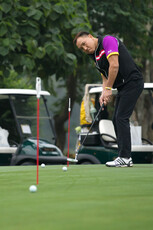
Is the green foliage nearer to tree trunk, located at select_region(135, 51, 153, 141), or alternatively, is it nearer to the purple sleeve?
the purple sleeve

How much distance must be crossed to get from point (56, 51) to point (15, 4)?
57.1 inches

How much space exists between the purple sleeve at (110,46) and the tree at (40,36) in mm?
6535

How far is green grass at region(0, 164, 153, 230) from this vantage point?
3.31 meters

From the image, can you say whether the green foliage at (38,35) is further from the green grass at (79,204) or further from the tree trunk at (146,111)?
the green grass at (79,204)

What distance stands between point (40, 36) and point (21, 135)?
3.22 meters

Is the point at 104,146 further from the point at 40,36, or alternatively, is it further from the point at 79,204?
the point at 79,204

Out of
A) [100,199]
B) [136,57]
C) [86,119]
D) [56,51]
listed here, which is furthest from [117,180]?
[136,57]

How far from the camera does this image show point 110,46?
7352mm

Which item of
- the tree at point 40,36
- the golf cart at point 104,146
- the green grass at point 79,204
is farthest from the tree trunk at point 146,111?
the green grass at point 79,204

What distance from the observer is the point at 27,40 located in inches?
563

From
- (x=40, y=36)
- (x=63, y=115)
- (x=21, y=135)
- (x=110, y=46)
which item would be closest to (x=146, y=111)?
(x=63, y=115)

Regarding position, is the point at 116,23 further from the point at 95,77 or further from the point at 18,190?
the point at 18,190

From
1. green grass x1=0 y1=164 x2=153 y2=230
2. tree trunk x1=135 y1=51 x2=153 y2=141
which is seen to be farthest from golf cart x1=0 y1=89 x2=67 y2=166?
tree trunk x1=135 y1=51 x2=153 y2=141

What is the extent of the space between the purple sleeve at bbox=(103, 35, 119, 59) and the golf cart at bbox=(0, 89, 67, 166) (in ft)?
15.8
